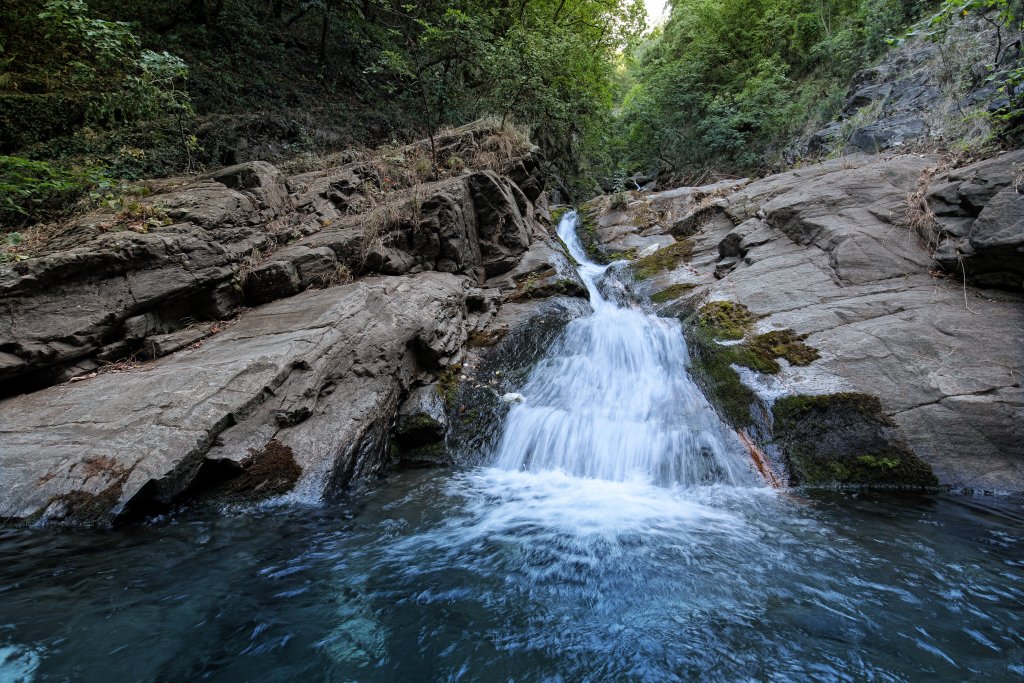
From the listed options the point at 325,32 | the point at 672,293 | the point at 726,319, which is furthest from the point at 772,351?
the point at 325,32

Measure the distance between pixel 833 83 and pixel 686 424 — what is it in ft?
59.6

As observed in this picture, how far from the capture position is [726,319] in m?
6.56

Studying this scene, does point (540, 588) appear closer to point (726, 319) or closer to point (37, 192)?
point (726, 319)

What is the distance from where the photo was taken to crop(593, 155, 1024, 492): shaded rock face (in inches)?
168

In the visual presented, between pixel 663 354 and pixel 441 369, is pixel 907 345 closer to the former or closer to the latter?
pixel 663 354

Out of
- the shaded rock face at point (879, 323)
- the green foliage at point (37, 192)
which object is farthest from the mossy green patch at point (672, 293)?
the green foliage at point (37, 192)

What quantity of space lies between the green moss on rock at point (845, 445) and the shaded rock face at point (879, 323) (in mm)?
41

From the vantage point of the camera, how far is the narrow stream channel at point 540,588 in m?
2.32

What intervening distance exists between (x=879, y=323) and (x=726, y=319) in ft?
5.94

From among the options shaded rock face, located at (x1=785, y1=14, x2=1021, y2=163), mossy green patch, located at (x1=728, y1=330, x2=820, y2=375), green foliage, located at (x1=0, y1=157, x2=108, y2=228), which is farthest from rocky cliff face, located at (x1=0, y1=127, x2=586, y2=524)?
shaded rock face, located at (x1=785, y1=14, x2=1021, y2=163)

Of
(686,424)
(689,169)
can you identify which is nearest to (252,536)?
(686,424)

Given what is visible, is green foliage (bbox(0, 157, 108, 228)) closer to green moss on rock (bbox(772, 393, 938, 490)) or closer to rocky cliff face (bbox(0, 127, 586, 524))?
rocky cliff face (bbox(0, 127, 586, 524))

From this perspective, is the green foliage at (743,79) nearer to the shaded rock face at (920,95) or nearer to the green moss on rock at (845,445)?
the shaded rock face at (920,95)

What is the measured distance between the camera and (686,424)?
17.5ft
